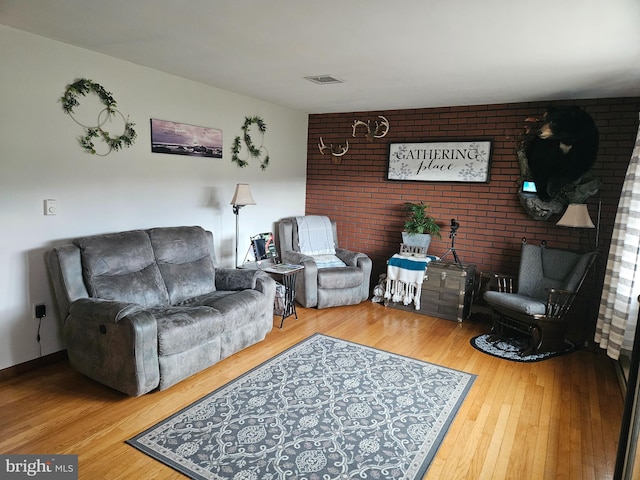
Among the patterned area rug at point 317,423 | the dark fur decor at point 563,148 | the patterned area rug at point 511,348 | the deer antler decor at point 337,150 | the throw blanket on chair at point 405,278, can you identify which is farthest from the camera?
the deer antler decor at point 337,150

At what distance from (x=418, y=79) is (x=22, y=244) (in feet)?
11.3

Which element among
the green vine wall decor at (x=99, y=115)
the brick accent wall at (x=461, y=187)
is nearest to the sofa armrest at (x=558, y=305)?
the brick accent wall at (x=461, y=187)

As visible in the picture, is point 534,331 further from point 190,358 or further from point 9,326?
point 9,326

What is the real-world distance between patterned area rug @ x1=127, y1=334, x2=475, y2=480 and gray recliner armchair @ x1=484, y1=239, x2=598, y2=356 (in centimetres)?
92

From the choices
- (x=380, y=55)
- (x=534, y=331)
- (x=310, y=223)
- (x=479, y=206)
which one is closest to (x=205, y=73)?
(x=380, y=55)

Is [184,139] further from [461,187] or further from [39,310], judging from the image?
[461,187]

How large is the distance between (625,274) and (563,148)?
5.20 ft

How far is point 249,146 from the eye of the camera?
4.94 metres

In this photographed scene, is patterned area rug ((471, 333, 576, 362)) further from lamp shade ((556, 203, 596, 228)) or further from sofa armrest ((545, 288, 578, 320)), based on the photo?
lamp shade ((556, 203, 596, 228))

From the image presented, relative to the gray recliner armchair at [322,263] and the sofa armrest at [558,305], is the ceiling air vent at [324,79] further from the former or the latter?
the sofa armrest at [558,305]

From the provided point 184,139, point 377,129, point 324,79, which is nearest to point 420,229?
point 377,129

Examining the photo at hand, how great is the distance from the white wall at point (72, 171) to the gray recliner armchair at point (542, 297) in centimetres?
312

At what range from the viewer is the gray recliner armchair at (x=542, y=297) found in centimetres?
373

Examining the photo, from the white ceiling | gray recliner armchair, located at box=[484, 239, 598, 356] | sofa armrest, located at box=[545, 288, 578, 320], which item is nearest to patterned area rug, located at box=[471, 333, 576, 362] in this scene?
gray recliner armchair, located at box=[484, 239, 598, 356]
